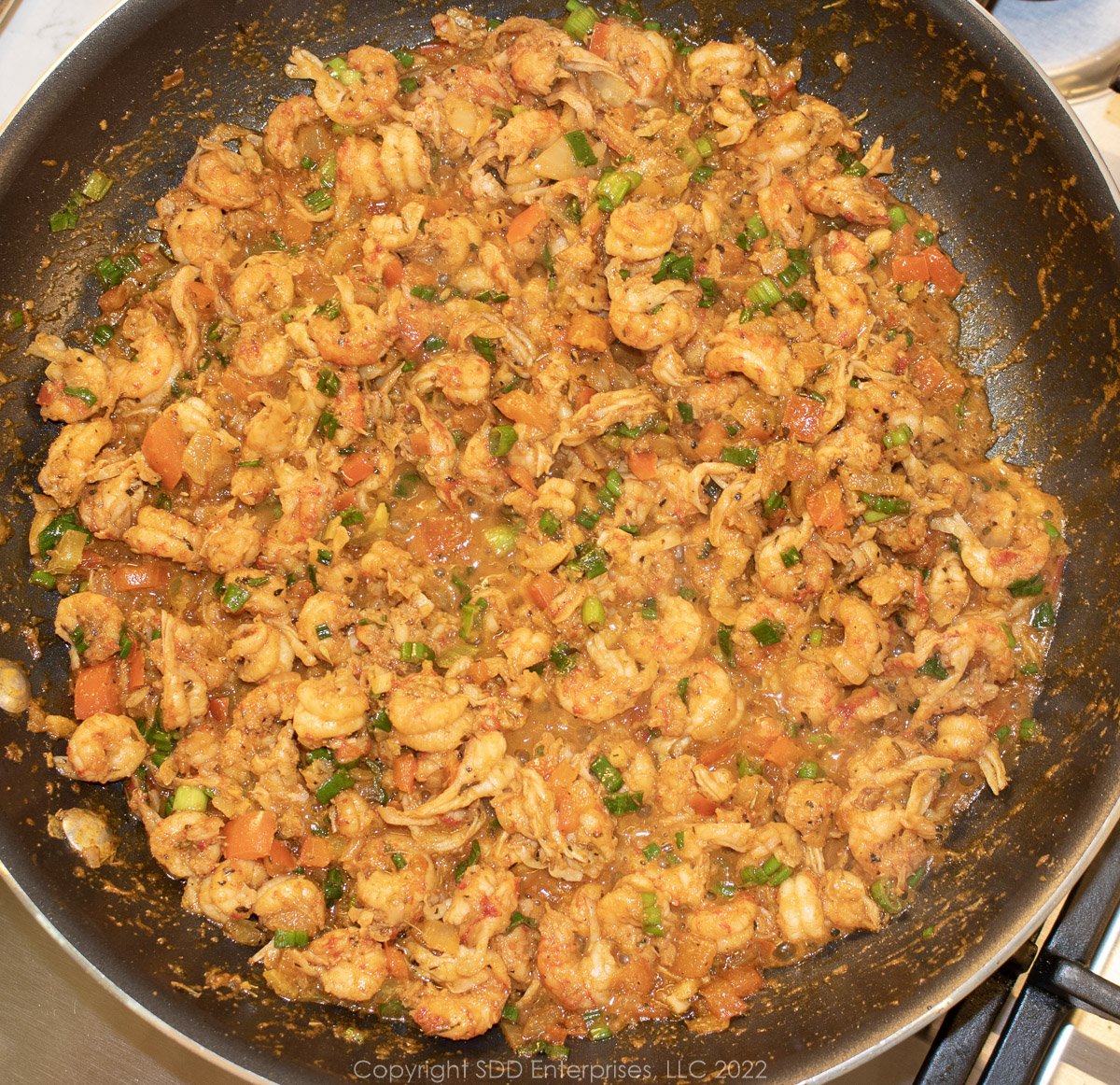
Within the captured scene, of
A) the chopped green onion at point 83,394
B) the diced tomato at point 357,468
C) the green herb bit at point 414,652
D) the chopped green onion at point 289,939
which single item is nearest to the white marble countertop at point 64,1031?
the chopped green onion at point 289,939

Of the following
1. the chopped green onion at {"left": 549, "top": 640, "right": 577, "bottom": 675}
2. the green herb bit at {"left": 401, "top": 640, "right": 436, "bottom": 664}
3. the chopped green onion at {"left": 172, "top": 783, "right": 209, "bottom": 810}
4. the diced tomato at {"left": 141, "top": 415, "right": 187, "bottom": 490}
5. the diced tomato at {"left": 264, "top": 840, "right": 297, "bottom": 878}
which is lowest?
the diced tomato at {"left": 264, "top": 840, "right": 297, "bottom": 878}

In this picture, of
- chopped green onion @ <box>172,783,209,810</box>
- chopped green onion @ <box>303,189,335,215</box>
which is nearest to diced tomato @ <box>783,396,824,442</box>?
chopped green onion @ <box>303,189,335,215</box>

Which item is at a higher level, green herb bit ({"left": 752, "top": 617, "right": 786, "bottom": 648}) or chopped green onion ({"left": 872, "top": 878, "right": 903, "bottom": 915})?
green herb bit ({"left": 752, "top": 617, "right": 786, "bottom": 648})

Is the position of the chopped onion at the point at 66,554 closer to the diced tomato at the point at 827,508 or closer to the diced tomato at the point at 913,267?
the diced tomato at the point at 827,508

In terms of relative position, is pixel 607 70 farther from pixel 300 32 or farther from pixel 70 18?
pixel 70 18

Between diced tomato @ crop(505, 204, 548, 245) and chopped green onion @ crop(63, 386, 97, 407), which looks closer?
chopped green onion @ crop(63, 386, 97, 407)

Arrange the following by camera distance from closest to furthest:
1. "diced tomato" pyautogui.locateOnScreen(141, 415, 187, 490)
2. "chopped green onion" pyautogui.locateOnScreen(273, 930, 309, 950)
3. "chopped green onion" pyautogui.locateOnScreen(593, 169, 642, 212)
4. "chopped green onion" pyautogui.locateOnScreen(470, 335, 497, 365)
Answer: "chopped green onion" pyautogui.locateOnScreen(273, 930, 309, 950) → "diced tomato" pyautogui.locateOnScreen(141, 415, 187, 490) → "chopped green onion" pyautogui.locateOnScreen(470, 335, 497, 365) → "chopped green onion" pyautogui.locateOnScreen(593, 169, 642, 212)

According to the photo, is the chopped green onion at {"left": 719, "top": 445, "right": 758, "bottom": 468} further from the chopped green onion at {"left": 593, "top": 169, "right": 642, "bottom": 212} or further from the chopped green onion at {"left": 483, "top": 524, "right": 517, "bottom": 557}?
the chopped green onion at {"left": 593, "top": 169, "right": 642, "bottom": 212}

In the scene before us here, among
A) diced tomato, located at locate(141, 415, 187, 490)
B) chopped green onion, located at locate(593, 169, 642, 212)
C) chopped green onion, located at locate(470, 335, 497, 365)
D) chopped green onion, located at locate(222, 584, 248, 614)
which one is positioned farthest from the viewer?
chopped green onion, located at locate(593, 169, 642, 212)

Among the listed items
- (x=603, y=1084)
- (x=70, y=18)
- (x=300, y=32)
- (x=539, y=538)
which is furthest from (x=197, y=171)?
(x=603, y=1084)
